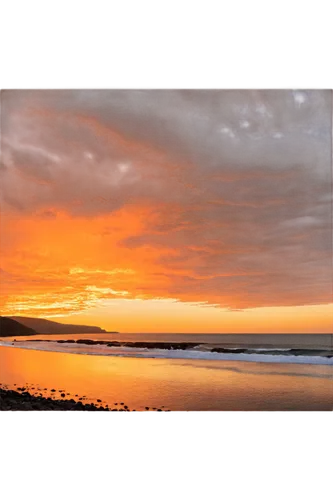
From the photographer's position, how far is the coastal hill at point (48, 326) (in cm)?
413

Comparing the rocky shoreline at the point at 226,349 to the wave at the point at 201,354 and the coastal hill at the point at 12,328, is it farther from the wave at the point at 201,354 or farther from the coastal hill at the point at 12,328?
the coastal hill at the point at 12,328

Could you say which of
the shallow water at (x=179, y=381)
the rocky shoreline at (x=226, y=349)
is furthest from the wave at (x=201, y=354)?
the shallow water at (x=179, y=381)

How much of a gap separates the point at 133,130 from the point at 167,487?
2591mm

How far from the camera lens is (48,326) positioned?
434 centimetres

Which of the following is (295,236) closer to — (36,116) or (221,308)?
(221,308)

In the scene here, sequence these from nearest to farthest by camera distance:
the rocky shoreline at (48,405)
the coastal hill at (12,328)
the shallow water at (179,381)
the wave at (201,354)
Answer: the rocky shoreline at (48,405)
the shallow water at (179,381)
the coastal hill at (12,328)
the wave at (201,354)

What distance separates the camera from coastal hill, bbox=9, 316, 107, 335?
4.13 metres

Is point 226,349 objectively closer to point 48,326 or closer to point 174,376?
point 174,376

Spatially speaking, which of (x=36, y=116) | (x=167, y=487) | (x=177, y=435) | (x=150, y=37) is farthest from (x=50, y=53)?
(x=167, y=487)

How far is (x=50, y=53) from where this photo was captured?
2137mm

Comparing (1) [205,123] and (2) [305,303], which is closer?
(1) [205,123]

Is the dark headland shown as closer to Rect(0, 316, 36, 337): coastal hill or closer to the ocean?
Rect(0, 316, 36, 337): coastal hill

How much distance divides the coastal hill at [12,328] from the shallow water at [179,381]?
43cm

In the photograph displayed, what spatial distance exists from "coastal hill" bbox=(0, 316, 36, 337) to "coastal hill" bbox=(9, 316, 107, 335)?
45 mm
